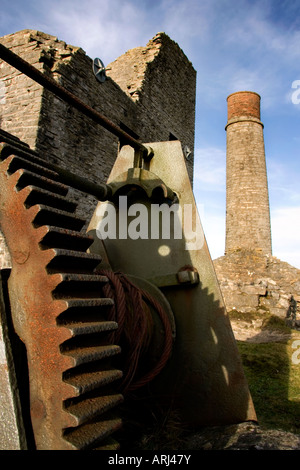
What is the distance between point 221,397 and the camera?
2074 mm

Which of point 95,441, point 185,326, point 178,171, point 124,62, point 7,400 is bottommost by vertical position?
point 95,441

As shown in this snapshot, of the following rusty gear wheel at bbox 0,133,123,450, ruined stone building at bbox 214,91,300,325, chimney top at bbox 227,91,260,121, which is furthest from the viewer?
chimney top at bbox 227,91,260,121

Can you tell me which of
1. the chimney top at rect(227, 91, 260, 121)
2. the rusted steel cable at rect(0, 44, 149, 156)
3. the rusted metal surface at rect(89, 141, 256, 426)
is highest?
the chimney top at rect(227, 91, 260, 121)

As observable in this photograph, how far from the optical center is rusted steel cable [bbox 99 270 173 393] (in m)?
1.66


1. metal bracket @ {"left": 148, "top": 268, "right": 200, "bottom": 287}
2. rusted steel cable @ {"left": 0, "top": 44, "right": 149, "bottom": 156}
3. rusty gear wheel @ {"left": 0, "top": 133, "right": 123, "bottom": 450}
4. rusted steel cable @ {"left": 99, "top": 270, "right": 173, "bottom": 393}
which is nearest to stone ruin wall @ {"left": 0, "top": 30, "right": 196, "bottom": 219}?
rusted steel cable @ {"left": 0, "top": 44, "right": 149, "bottom": 156}

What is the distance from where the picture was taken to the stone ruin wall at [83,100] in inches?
301

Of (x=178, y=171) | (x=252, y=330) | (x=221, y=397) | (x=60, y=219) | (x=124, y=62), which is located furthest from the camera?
(x=124, y=62)

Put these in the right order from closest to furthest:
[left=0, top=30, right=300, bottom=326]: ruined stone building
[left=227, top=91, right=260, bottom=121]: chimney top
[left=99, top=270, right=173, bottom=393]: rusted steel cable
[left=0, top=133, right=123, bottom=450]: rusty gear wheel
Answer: [left=0, top=133, right=123, bottom=450]: rusty gear wheel, [left=99, top=270, right=173, bottom=393]: rusted steel cable, [left=0, top=30, right=300, bottom=326]: ruined stone building, [left=227, top=91, right=260, bottom=121]: chimney top

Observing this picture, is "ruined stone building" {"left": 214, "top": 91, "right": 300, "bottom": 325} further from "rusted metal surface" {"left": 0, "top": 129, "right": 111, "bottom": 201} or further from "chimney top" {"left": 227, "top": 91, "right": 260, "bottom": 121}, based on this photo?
"rusted metal surface" {"left": 0, "top": 129, "right": 111, "bottom": 201}

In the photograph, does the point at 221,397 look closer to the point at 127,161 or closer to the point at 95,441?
the point at 95,441

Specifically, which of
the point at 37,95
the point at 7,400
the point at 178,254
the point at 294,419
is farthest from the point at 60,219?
the point at 37,95

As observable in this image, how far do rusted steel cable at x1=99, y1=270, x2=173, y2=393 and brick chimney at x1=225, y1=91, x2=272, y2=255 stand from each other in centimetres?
1816

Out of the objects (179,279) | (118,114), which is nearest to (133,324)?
(179,279)
